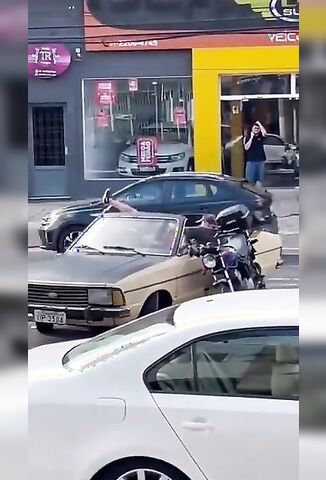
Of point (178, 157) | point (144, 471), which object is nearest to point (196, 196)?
point (178, 157)

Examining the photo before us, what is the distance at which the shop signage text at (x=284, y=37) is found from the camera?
115 inches

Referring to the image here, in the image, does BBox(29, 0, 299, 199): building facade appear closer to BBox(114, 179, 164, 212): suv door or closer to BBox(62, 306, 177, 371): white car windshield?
BBox(114, 179, 164, 212): suv door

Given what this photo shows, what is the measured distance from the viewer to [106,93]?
3.02 meters

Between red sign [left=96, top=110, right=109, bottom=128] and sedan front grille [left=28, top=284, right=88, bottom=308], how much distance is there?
53cm

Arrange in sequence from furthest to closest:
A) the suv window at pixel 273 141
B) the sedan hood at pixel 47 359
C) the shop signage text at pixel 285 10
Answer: the sedan hood at pixel 47 359 < the suv window at pixel 273 141 < the shop signage text at pixel 285 10

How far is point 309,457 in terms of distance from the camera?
3.00 m

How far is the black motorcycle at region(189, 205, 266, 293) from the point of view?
3.05 metres

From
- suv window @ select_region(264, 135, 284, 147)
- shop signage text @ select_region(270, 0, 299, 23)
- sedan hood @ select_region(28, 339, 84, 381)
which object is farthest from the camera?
sedan hood @ select_region(28, 339, 84, 381)

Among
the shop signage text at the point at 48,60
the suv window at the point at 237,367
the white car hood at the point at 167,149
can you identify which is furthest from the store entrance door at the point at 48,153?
the suv window at the point at 237,367

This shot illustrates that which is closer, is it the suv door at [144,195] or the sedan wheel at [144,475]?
the suv door at [144,195]

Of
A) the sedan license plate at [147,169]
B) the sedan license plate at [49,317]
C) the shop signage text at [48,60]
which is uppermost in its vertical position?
the shop signage text at [48,60]

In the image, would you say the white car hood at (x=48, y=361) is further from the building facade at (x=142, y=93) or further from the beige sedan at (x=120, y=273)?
the building facade at (x=142, y=93)

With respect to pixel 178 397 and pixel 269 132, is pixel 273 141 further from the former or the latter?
pixel 178 397

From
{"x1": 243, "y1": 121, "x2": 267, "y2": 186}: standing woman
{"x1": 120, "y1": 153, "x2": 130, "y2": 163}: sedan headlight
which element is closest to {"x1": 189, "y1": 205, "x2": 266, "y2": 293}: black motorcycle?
{"x1": 243, "y1": 121, "x2": 267, "y2": 186}: standing woman
